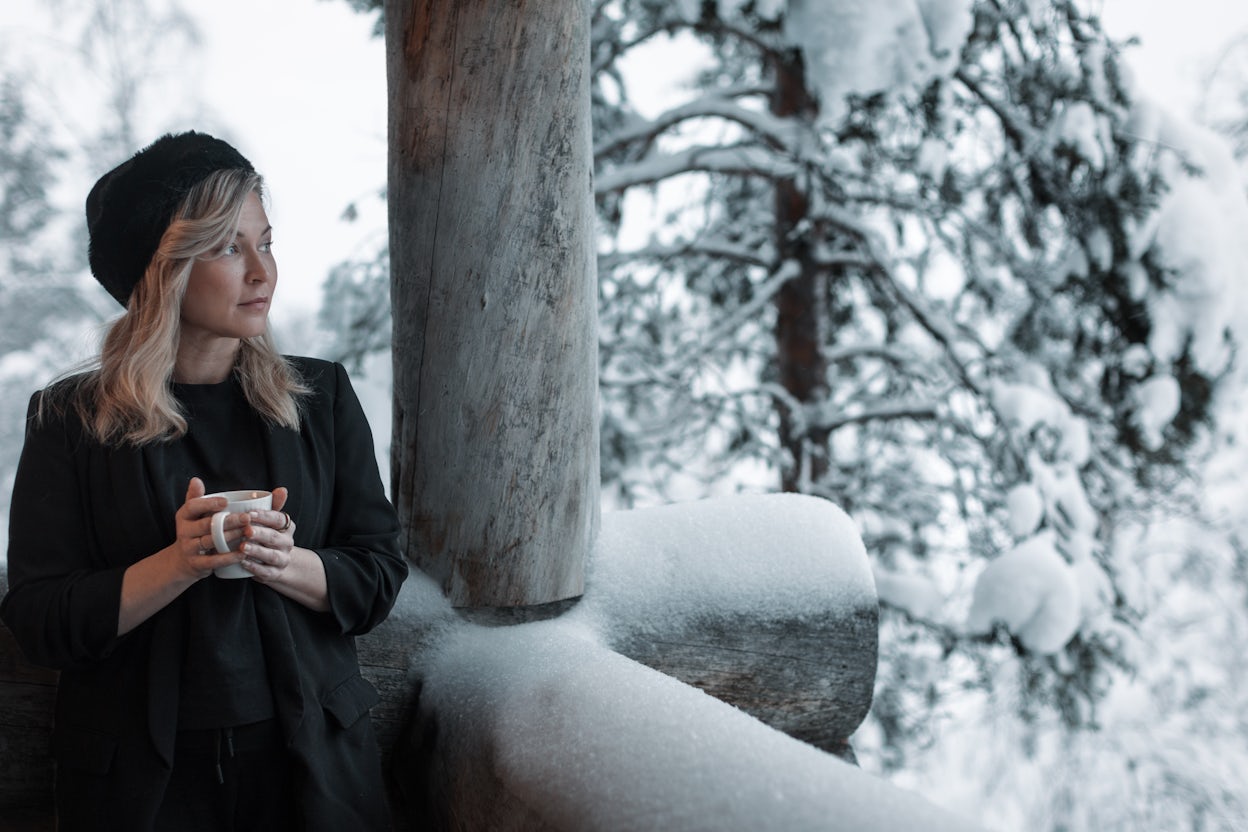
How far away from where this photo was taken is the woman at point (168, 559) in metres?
1.53

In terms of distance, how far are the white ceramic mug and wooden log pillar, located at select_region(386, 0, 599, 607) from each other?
0.65 m

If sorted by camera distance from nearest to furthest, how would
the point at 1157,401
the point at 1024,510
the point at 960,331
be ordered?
the point at 1024,510 < the point at 1157,401 < the point at 960,331

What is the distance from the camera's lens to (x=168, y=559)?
144cm

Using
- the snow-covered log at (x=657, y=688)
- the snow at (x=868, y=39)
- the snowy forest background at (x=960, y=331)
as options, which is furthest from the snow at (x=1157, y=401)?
the snow-covered log at (x=657, y=688)

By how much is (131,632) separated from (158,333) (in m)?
0.47

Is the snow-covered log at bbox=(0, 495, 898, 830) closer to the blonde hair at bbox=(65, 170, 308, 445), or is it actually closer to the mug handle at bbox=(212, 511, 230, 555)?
Answer: the mug handle at bbox=(212, 511, 230, 555)

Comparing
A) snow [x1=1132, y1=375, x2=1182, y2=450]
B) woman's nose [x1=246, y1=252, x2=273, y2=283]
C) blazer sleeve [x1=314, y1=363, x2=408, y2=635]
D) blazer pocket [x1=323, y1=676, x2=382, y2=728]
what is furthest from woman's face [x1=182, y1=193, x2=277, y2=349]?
snow [x1=1132, y1=375, x2=1182, y2=450]

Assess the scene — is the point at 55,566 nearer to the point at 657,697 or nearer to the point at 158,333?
the point at 158,333

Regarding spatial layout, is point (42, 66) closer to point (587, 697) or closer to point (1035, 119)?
point (1035, 119)

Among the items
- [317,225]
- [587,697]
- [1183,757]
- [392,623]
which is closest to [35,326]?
[317,225]

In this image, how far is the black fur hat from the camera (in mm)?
1536

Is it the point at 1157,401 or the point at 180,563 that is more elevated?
the point at 1157,401

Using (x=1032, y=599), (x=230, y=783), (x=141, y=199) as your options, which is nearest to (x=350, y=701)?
(x=230, y=783)

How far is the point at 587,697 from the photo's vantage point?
1.60m
